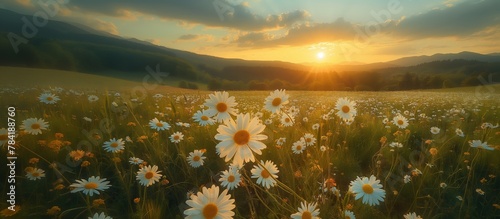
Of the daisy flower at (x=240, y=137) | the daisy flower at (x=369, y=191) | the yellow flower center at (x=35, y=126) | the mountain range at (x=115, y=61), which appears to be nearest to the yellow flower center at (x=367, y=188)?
the daisy flower at (x=369, y=191)

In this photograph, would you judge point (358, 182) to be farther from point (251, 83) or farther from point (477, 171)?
point (251, 83)

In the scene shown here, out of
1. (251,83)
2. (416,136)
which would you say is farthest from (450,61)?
(416,136)

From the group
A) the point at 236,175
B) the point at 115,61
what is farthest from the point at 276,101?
the point at 115,61

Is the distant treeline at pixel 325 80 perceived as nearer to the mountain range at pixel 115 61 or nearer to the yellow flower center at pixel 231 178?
the mountain range at pixel 115 61

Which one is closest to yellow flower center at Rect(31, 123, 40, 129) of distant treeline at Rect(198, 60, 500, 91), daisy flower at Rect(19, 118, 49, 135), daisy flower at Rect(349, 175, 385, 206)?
daisy flower at Rect(19, 118, 49, 135)

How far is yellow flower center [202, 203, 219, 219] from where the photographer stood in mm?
1284

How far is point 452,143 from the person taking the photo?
372cm

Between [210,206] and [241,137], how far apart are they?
384 mm

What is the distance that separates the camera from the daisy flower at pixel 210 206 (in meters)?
Answer: 1.28

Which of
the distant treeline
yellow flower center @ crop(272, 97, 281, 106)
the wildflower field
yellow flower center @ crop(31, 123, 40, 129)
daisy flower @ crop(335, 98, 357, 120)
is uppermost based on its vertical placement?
the distant treeline

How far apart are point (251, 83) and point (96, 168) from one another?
126 ft

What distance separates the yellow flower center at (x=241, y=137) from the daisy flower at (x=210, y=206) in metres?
0.28

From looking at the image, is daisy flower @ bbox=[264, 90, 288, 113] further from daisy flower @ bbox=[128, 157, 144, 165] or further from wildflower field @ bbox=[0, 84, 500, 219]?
daisy flower @ bbox=[128, 157, 144, 165]

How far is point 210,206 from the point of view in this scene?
1.29 meters
